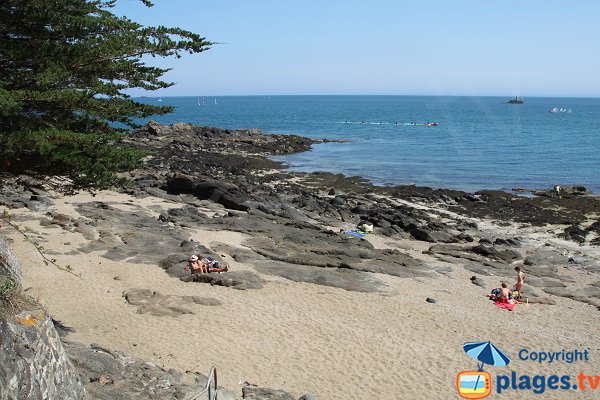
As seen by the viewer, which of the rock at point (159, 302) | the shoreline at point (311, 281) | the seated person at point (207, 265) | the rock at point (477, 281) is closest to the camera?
the shoreline at point (311, 281)

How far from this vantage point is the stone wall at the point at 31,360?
20.0 feet

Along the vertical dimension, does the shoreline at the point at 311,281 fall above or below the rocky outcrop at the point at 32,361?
below

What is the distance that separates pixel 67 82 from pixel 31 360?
642cm

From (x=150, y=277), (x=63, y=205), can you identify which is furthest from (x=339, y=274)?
(x=63, y=205)

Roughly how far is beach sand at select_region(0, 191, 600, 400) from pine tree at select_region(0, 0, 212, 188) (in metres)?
4.07

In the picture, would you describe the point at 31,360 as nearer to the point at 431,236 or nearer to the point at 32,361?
the point at 32,361

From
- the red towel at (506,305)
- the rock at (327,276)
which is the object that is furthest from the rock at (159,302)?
the red towel at (506,305)

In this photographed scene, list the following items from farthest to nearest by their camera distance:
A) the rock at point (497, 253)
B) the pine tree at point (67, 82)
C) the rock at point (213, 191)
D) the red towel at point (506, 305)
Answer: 1. the rock at point (213, 191)
2. the rock at point (497, 253)
3. the red towel at point (506, 305)
4. the pine tree at point (67, 82)

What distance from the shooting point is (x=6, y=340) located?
20.2 feet

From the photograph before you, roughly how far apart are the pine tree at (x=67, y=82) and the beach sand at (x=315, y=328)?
13.4 feet

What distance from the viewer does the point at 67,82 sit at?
35.9ft

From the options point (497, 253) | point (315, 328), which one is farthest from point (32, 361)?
point (497, 253)

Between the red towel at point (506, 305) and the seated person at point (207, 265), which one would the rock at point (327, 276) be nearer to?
the seated person at point (207, 265)

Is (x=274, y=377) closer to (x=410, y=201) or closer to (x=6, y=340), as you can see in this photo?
(x=6, y=340)
